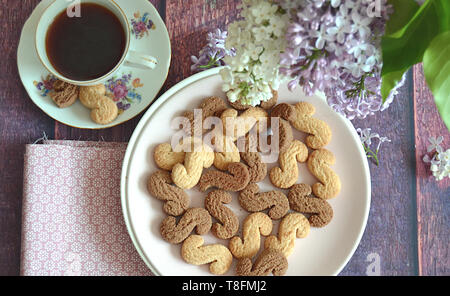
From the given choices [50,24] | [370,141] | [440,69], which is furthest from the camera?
[370,141]

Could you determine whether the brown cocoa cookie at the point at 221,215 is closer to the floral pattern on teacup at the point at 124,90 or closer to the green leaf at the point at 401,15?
the floral pattern on teacup at the point at 124,90

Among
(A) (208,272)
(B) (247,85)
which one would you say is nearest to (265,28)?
(B) (247,85)

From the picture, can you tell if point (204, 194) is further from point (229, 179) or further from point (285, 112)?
point (285, 112)

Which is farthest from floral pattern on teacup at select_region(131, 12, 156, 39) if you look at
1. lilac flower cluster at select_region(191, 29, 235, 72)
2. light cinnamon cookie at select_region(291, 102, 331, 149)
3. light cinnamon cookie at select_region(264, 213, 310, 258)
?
light cinnamon cookie at select_region(264, 213, 310, 258)

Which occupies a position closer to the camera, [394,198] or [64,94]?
[64,94]

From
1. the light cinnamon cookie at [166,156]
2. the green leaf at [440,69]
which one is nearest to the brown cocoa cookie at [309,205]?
the light cinnamon cookie at [166,156]

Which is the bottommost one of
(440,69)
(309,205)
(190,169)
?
(309,205)

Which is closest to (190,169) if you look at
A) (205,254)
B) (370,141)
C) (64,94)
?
(205,254)
